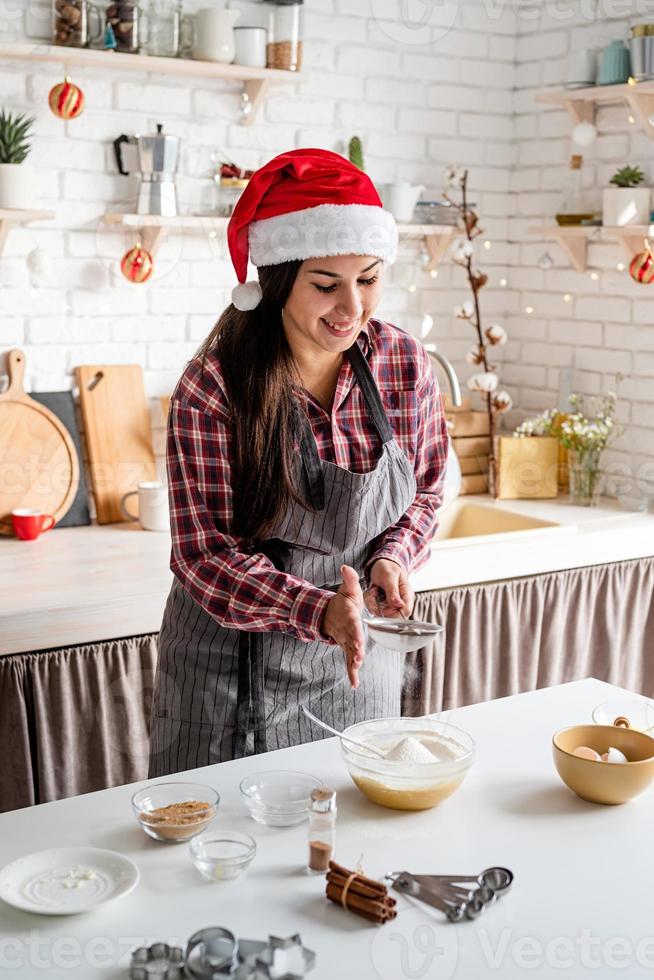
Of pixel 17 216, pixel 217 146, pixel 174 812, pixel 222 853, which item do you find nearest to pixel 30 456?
pixel 17 216

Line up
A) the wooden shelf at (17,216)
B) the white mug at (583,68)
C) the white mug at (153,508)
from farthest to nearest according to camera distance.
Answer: the white mug at (583,68) → the white mug at (153,508) → the wooden shelf at (17,216)

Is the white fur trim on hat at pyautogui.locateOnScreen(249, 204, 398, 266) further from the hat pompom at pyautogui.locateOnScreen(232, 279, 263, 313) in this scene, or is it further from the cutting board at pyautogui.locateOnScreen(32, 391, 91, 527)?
the cutting board at pyautogui.locateOnScreen(32, 391, 91, 527)

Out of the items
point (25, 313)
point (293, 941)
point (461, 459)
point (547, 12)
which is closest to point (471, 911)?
point (293, 941)

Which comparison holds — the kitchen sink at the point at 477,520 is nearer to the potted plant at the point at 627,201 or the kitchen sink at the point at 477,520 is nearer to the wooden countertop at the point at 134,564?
the wooden countertop at the point at 134,564

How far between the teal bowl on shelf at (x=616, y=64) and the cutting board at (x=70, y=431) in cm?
183

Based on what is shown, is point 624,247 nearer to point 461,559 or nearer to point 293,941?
point 461,559

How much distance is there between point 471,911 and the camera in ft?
4.21

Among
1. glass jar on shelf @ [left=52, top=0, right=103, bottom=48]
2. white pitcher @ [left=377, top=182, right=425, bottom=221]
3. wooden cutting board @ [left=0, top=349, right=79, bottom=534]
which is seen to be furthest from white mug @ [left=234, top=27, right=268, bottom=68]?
wooden cutting board @ [left=0, top=349, right=79, bottom=534]

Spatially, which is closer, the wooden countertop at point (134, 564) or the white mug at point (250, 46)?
the wooden countertop at point (134, 564)

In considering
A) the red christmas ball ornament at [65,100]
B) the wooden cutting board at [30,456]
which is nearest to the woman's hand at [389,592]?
the wooden cutting board at [30,456]

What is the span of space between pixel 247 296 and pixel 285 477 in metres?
0.32

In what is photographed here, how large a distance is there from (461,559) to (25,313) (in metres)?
1.34

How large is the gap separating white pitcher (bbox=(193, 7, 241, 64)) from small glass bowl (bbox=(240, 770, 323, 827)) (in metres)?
2.17

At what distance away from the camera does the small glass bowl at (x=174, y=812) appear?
143 cm
